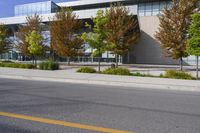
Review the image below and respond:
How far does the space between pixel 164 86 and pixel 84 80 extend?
462cm

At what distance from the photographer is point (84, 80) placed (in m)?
17.3

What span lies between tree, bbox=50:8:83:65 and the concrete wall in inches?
592

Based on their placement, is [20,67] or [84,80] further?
[20,67]

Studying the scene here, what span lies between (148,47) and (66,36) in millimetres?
16985

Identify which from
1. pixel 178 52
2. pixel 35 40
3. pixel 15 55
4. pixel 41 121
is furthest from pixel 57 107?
pixel 15 55

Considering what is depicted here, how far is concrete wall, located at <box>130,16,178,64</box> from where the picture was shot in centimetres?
4650

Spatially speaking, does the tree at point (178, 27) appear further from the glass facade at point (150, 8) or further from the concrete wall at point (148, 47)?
the glass facade at point (150, 8)

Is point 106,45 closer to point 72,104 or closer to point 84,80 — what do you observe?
point 84,80

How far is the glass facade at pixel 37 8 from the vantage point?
55344 mm

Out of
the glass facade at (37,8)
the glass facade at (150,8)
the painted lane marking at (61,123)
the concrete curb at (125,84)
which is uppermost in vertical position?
the glass facade at (37,8)

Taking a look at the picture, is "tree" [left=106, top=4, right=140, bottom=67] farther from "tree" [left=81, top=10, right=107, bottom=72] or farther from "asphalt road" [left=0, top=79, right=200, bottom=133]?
"asphalt road" [left=0, top=79, right=200, bottom=133]

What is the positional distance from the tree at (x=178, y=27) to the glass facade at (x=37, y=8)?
30639 mm

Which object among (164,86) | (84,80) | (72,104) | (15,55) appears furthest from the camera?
(15,55)

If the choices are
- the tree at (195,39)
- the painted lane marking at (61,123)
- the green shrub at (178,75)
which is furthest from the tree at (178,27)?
the painted lane marking at (61,123)
